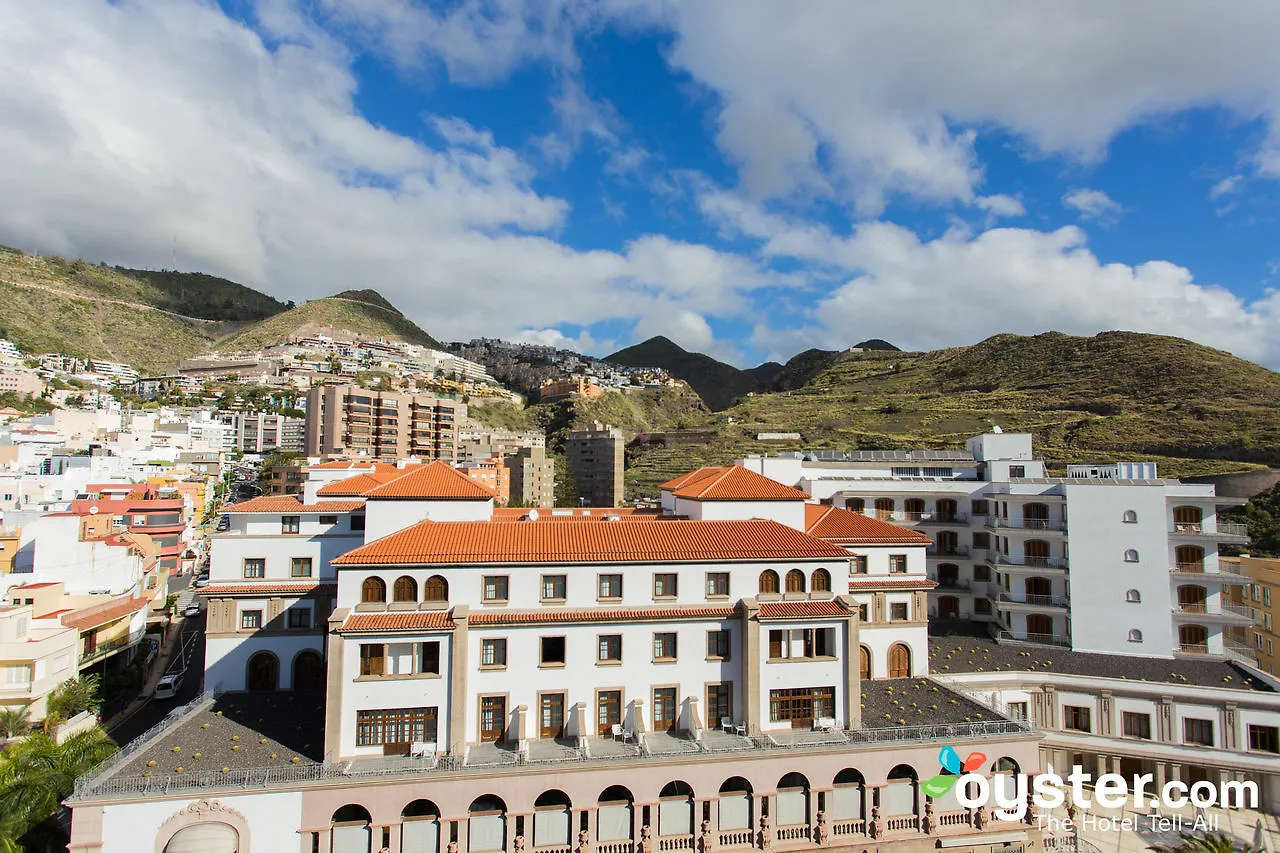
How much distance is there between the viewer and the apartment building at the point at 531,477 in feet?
342

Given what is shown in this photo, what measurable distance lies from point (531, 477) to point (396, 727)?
83.6m

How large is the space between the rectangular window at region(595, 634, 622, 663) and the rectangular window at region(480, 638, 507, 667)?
3.33 m

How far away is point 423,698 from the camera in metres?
22.0

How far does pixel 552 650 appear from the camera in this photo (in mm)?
23453

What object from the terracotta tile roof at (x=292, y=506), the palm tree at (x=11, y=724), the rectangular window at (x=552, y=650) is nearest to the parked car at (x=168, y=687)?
the palm tree at (x=11, y=724)

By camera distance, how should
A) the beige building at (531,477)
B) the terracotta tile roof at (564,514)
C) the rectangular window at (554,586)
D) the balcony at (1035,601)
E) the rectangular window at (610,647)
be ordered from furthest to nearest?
the beige building at (531,477)
the balcony at (1035,601)
the terracotta tile roof at (564,514)
the rectangular window at (554,586)
the rectangular window at (610,647)

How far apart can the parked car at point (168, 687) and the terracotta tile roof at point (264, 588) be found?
1175cm

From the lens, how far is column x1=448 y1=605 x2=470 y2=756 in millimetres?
21844

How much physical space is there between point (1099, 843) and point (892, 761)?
9018 millimetres

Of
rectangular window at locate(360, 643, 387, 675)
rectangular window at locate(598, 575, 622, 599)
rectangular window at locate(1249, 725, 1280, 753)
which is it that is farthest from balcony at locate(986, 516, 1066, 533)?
rectangular window at locate(360, 643, 387, 675)

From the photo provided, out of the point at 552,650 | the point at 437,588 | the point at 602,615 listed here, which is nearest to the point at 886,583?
the point at 602,615

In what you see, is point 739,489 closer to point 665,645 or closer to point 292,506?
point 665,645

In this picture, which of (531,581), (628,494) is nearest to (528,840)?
(531,581)

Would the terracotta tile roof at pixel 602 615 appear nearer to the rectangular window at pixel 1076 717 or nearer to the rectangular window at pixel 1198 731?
the rectangular window at pixel 1076 717
